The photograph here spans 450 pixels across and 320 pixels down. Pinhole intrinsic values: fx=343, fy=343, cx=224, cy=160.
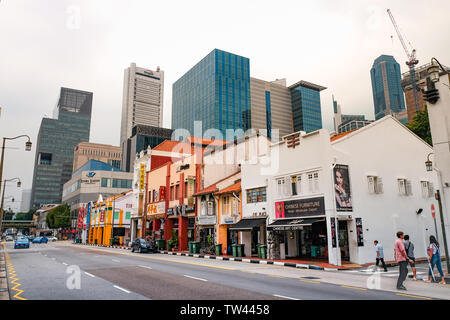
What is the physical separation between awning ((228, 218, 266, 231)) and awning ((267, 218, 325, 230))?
134 centimetres

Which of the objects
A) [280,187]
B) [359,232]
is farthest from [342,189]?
[280,187]

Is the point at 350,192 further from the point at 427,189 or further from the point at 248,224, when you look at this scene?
the point at 427,189

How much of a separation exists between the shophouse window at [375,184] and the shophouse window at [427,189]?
5.32m

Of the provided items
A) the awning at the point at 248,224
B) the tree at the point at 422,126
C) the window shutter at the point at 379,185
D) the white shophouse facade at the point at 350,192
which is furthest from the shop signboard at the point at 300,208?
the tree at the point at 422,126

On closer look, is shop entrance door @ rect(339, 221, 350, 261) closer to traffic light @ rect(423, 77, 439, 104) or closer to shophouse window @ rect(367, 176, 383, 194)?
shophouse window @ rect(367, 176, 383, 194)

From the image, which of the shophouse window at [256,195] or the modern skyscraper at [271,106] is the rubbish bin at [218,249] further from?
the modern skyscraper at [271,106]

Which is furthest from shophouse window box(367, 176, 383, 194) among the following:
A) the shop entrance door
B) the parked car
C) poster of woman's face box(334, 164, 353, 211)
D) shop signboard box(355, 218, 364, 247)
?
the parked car

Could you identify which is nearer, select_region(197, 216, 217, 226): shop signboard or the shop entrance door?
the shop entrance door

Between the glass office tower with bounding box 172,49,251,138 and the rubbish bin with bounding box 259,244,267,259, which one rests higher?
the glass office tower with bounding box 172,49,251,138

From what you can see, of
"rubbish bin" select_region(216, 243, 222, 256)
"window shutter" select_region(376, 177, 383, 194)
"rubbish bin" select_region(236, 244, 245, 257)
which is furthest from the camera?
"rubbish bin" select_region(216, 243, 222, 256)

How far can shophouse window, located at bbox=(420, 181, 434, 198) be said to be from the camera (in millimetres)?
26125

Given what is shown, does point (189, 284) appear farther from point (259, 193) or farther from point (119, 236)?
point (119, 236)

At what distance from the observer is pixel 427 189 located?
2636 cm

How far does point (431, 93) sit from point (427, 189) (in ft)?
32.9
